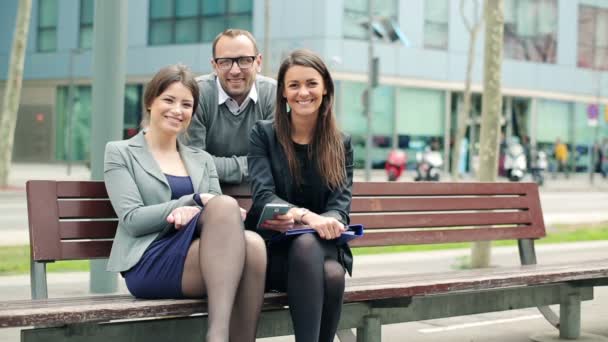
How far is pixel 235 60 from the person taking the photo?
4906mm

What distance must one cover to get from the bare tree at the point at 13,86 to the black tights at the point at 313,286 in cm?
1911

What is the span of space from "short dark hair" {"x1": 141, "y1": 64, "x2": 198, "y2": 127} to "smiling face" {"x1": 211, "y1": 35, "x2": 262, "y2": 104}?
0.38 metres

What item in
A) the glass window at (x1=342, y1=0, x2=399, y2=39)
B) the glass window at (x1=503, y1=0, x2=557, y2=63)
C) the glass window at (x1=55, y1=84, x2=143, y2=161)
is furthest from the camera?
the glass window at (x1=55, y1=84, x2=143, y2=161)

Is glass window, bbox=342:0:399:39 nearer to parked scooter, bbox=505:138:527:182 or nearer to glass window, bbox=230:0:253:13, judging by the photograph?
glass window, bbox=230:0:253:13

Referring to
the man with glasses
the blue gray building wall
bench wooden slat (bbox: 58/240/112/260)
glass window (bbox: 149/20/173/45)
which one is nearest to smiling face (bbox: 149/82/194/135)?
the man with glasses

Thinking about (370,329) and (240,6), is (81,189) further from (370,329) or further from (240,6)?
(240,6)

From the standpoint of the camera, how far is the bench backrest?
4500 mm

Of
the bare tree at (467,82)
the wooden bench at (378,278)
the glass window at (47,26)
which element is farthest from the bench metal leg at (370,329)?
the glass window at (47,26)

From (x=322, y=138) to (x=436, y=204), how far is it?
1.70 metres

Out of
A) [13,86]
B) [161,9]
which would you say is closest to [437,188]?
[13,86]

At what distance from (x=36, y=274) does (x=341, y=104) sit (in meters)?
32.5

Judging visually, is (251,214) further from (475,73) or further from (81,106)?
(81,106)

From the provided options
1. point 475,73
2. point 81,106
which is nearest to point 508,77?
point 475,73

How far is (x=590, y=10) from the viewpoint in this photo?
45.8m
